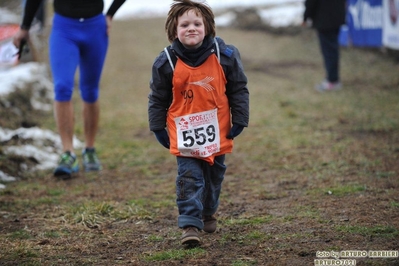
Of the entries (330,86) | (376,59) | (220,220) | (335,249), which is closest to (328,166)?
(220,220)

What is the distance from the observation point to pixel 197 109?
3697 millimetres

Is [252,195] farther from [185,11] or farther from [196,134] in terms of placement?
[185,11]

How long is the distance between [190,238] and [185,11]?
1305 mm

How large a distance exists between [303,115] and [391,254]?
194 inches

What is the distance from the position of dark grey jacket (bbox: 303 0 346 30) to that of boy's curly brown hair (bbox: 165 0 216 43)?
6421mm

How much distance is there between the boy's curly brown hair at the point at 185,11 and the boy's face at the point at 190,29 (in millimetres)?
30

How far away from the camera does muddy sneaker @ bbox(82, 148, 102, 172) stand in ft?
19.5

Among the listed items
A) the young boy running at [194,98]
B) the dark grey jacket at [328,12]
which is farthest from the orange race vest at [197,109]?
the dark grey jacket at [328,12]

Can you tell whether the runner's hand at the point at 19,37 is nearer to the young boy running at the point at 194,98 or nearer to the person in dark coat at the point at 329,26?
the young boy running at the point at 194,98

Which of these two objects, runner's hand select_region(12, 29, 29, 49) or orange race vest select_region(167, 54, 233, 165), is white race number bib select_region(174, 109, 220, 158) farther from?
runner's hand select_region(12, 29, 29, 49)

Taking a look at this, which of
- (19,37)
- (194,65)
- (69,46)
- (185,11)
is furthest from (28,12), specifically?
(194,65)

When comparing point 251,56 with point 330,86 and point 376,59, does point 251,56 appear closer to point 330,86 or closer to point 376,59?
point 376,59

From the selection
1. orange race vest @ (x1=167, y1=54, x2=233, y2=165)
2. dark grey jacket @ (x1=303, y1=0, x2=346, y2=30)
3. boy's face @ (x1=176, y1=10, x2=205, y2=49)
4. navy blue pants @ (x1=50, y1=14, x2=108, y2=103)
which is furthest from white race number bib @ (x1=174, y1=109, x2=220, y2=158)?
dark grey jacket @ (x1=303, y1=0, x2=346, y2=30)

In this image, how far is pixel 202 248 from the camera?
360 centimetres
